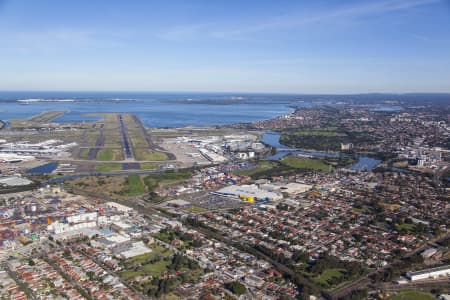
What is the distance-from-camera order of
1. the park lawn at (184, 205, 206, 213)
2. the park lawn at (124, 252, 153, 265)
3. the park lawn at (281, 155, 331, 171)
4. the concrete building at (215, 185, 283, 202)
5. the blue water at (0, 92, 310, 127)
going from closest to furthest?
1. the park lawn at (124, 252, 153, 265)
2. the park lawn at (184, 205, 206, 213)
3. the concrete building at (215, 185, 283, 202)
4. the park lawn at (281, 155, 331, 171)
5. the blue water at (0, 92, 310, 127)

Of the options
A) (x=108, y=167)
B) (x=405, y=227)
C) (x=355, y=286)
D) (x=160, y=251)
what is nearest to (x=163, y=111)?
(x=108, y=167)

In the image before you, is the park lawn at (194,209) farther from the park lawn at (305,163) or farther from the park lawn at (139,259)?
the park lawn at (305,163)

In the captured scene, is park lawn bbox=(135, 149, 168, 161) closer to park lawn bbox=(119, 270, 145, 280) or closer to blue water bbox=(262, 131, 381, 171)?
blue water bbox=(262, 131, 381, 171)

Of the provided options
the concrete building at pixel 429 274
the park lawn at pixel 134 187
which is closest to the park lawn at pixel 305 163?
the park lawn at pixel 134 187

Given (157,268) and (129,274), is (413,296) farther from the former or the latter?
(129,274)

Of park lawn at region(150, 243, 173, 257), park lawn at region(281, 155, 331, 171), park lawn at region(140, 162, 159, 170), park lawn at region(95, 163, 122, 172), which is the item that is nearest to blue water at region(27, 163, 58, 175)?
park lawn at region(95, 163, 122, 172)

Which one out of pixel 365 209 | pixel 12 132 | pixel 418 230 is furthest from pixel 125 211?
pixel 12 132
